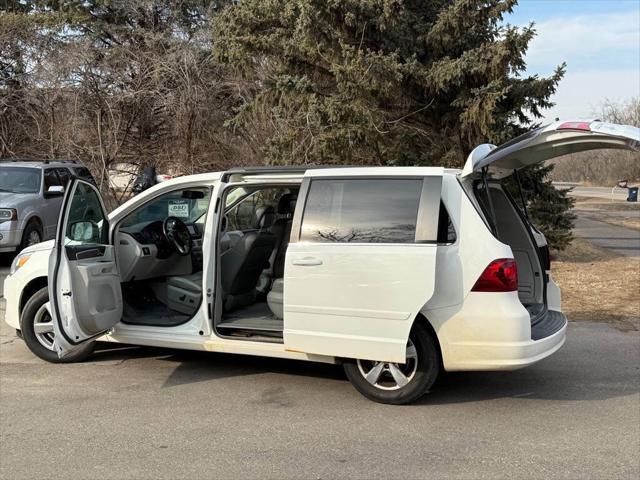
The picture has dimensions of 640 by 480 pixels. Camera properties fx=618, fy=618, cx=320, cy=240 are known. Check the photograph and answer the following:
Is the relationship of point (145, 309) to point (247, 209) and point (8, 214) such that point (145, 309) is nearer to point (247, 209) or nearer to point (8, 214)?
point (247, 209)

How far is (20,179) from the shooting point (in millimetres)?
12656

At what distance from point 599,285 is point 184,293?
23.5 ft

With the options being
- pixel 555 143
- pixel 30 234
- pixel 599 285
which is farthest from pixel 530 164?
pixel 30 234

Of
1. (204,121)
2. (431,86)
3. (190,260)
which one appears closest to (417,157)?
(431,86)

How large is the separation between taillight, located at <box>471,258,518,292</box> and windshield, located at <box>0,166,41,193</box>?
10.5 metres

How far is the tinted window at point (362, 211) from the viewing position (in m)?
4.63

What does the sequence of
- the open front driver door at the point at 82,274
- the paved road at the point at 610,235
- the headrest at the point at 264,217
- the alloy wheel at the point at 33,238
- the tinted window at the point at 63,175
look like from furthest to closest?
1. the paved road at the point at 610,235
2. the tinted window at the point at 63,175
3. the alloy wheel at the point at 33,238
4. the headrest at the point at 264,217
5. the open front driver door at the point at 82,274

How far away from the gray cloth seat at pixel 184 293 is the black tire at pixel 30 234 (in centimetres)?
673

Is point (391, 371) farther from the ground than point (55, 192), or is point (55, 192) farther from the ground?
point (55, 192)

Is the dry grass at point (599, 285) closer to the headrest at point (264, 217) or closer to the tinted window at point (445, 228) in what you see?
the tinted window at point (445, 228)

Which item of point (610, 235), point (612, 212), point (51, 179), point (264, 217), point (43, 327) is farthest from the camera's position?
point (612, 212)

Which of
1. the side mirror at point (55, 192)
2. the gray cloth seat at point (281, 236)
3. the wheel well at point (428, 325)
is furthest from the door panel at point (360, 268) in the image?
the side mirror at point (55, 192)

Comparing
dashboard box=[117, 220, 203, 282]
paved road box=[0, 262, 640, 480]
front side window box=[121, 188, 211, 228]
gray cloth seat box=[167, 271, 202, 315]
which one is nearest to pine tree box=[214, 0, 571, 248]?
front side window box=[121, 188, 211, 228]

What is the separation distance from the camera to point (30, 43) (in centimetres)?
2006
